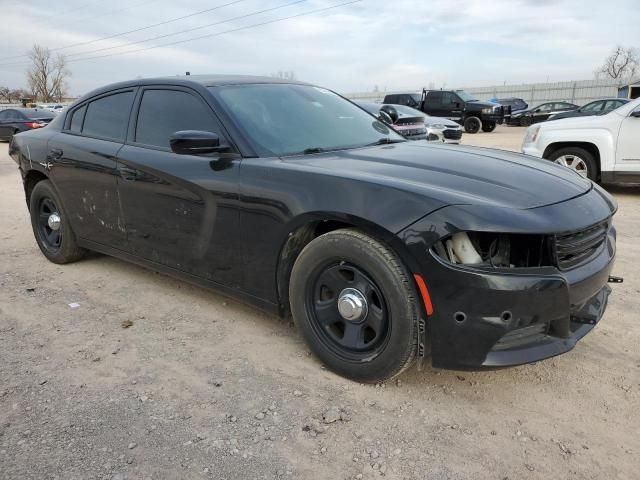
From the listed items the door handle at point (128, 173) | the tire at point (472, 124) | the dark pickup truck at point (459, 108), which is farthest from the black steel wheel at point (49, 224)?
the tire at point (472, 124)

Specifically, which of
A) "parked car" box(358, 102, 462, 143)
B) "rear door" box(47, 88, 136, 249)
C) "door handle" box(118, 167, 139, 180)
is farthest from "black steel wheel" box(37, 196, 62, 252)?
"parked car" box(358, 102, 462, 143)

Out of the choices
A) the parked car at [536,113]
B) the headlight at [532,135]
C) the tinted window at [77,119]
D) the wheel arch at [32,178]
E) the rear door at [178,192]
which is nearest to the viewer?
the rear door at [178,192]

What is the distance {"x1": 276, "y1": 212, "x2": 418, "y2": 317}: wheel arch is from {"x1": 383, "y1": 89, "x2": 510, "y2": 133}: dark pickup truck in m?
22.2

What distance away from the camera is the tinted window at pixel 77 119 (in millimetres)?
4423

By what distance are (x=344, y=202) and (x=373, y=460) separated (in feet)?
3.86

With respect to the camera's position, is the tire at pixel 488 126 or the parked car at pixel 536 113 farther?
the parked car at pixel 536 113

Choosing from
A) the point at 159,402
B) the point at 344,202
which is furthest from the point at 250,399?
the point at 344,202

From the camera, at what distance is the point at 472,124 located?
79.0 ft

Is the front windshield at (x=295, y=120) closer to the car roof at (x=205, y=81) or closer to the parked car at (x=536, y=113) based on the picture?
the car roof at (x=205, y=81)

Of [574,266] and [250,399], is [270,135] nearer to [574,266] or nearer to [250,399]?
[250,399]

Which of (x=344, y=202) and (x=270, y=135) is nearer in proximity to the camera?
(x=344, y=202)

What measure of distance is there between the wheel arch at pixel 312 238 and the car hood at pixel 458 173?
22 cm

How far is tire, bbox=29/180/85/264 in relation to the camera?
4.62 meters

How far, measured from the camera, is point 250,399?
2639 millimetres
